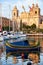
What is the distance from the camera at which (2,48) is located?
258 centimetres

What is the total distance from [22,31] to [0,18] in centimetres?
36

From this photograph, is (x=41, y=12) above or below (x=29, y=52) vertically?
above

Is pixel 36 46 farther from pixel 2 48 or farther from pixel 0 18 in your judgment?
pixel 0 18

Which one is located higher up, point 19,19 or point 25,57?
point 19,19

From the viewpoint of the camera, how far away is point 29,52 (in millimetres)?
2619

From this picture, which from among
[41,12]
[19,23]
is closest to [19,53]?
[19,23]

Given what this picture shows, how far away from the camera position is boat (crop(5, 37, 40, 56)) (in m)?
2.57

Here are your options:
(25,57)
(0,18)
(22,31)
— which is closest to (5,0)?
(0,18)

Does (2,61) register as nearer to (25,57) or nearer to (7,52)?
(7,52)

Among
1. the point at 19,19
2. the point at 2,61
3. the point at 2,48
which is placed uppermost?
the point at 19,19

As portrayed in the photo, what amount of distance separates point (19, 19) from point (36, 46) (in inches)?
17.7

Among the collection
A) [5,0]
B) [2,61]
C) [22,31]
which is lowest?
[2,61]

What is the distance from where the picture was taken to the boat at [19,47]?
2.57 meters

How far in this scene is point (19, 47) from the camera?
2582 mm
